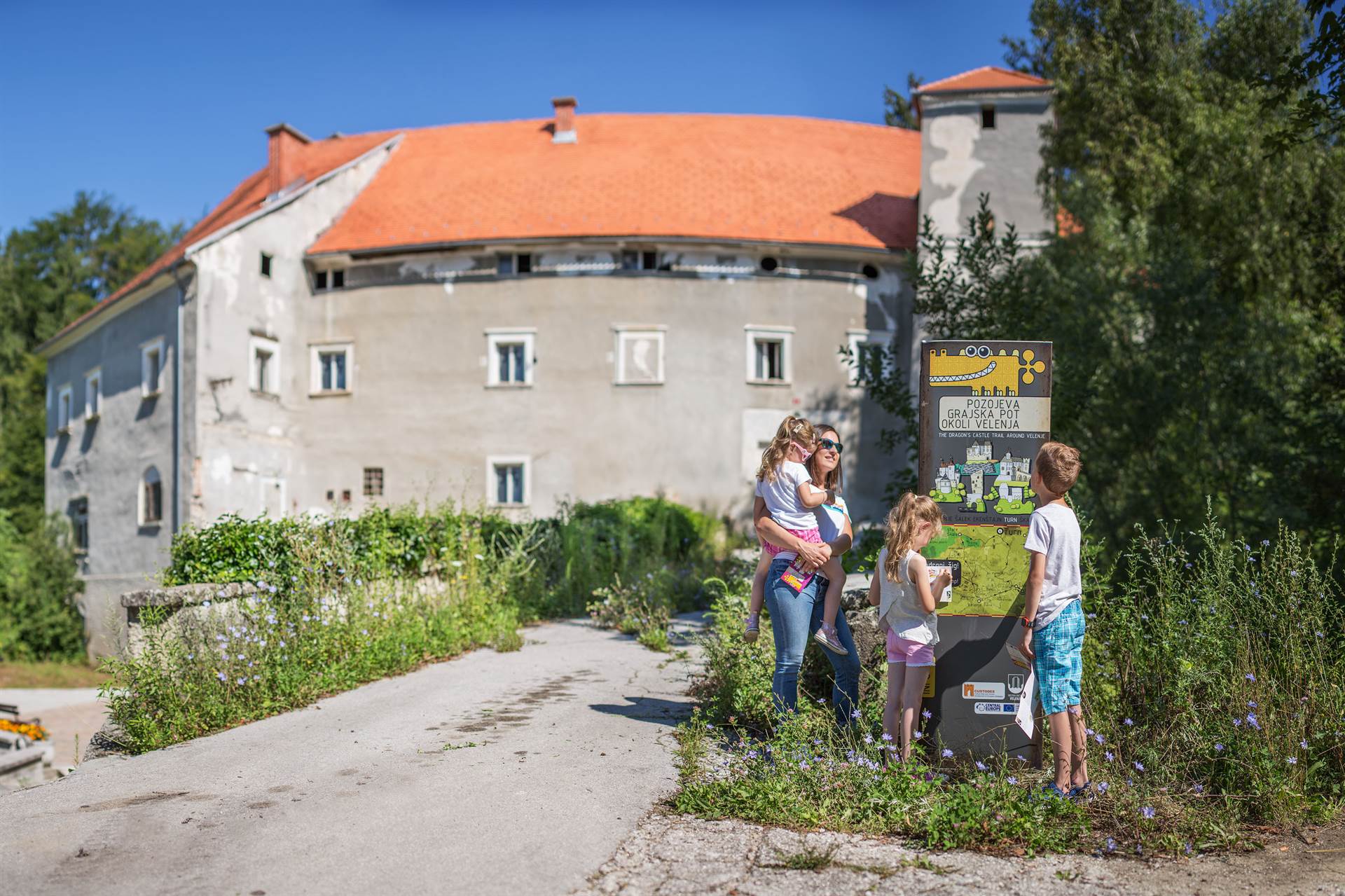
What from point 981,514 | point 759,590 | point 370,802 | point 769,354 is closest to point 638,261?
point 769,354

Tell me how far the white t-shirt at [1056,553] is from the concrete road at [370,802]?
2171mm

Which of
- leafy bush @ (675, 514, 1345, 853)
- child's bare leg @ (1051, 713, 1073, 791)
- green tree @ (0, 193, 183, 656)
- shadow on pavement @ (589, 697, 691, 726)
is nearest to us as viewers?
leafy bush @ (675, 514, 1345, 853)

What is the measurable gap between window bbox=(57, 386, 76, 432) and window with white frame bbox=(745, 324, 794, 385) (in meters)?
20.3

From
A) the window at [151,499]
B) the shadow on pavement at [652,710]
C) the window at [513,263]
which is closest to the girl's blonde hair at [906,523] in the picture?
the shadow on pavement at [652,710]

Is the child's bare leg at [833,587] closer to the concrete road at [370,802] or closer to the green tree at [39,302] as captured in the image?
the concrete road at [370,802]

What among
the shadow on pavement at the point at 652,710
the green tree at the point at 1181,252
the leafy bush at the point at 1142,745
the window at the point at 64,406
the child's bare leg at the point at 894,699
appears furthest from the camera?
the window at the point at 64,406

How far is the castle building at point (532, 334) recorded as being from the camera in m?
26.4

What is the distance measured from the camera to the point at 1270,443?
55.3 feet

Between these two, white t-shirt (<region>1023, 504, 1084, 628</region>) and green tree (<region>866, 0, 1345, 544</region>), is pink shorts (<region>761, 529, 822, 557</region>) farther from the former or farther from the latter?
green tree (<region>866, 0, 1345, 544</region>)

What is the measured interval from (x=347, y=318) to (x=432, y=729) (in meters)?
23.0

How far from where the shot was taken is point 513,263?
2784cm

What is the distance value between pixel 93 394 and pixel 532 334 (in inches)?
520

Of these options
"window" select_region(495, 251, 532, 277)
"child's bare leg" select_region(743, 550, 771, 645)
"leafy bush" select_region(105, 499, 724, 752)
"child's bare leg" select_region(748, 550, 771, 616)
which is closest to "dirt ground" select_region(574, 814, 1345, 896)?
"child's bare leg" select_region(743, 550, 771, 645)

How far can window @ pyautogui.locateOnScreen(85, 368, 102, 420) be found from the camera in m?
30.1
